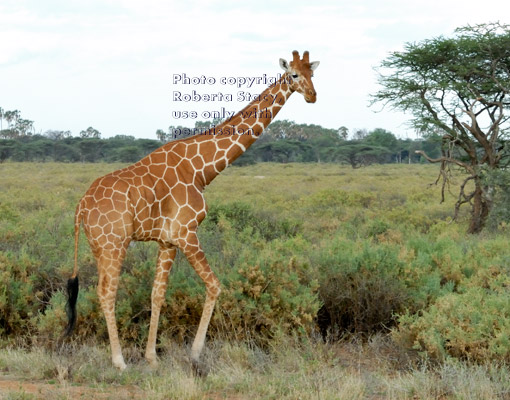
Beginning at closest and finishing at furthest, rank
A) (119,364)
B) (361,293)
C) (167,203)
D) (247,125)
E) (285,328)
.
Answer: (119,364)
(167,203)
(247,125)
(285,328)
(361,293)

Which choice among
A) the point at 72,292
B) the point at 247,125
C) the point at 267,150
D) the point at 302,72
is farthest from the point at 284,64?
the point at 267,150

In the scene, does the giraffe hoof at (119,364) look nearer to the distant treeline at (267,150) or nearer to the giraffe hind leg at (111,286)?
the giraffe hind leg at (111,286)

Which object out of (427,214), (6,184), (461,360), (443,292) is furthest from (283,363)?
(6,184)

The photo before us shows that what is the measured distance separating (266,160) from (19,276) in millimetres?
66894

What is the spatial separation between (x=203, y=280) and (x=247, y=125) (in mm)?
1460

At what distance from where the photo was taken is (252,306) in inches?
246

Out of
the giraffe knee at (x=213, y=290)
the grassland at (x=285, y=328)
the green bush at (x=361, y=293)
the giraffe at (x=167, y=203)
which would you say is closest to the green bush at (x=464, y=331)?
the grassland at (x=285, y=328)

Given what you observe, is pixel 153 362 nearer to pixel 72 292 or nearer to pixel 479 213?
pixel 72 292

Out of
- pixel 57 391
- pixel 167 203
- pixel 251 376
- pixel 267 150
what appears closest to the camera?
pixel 57 391

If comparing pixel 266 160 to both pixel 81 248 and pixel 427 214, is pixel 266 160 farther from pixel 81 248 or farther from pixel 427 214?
pixel 81 248

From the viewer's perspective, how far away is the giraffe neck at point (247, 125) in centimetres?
573

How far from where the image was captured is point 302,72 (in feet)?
18.4

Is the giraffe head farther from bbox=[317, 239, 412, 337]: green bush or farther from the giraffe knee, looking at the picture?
bbox=[317, 239, 412, 337]: green bush

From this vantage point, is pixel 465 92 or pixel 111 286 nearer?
pixel 111 286
